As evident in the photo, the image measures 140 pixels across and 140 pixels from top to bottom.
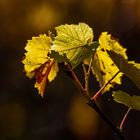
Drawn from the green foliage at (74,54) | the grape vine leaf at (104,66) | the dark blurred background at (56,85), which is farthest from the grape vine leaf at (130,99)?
the dark blurred background at (56,85)

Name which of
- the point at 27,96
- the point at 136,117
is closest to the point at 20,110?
the point at 27,96

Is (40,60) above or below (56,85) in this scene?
below

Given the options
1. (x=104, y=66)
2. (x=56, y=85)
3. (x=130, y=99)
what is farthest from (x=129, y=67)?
(x=56, y=85)

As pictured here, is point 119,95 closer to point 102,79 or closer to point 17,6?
point 102,79

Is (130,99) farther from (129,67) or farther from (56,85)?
(56,85)

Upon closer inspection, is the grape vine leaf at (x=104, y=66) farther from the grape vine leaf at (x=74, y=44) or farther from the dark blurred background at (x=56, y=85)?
the dark blurred background at (x=56, y=85)

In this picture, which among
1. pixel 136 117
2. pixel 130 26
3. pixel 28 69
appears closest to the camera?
pixel 28 69

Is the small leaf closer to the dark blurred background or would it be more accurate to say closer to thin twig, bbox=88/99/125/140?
thin twig, bbox=88/99/125/140
